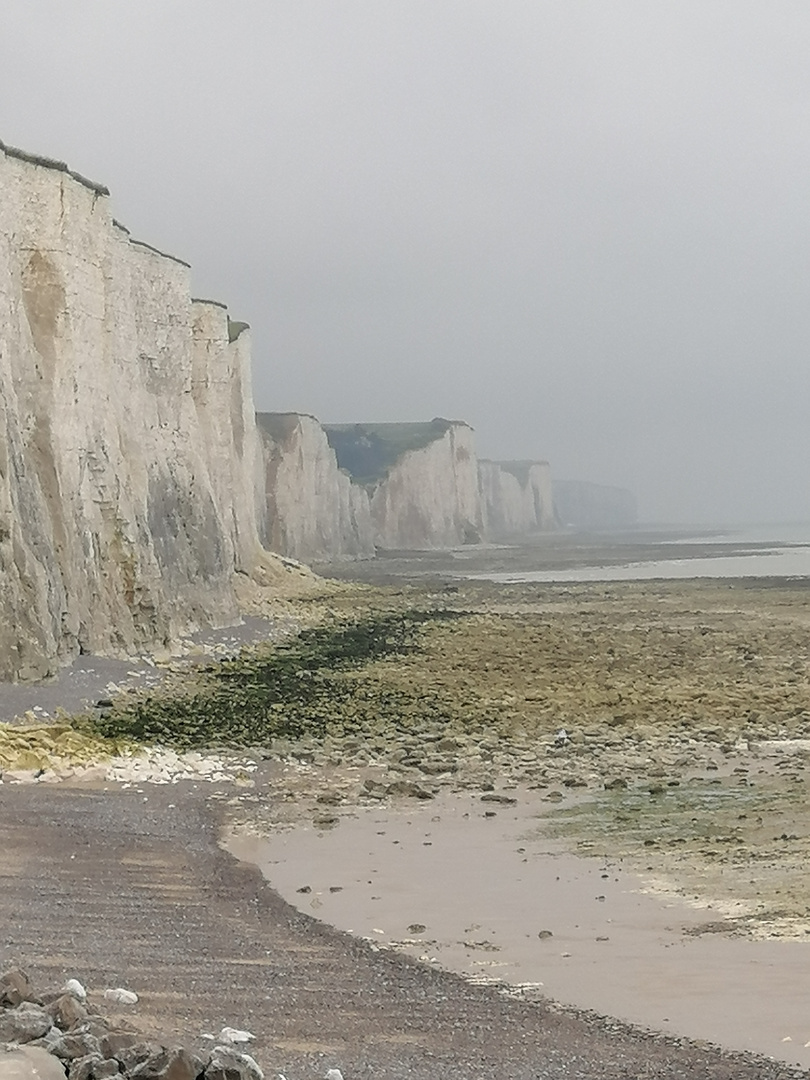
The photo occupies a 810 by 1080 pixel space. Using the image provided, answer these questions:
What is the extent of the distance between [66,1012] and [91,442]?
1967 cm

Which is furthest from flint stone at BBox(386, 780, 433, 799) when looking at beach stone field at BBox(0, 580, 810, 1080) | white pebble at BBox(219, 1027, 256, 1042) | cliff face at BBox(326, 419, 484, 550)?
cliff face at BBox(326, 419, 484, 550)

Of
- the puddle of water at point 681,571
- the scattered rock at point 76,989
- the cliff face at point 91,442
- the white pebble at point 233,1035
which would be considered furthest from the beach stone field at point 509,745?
the puddle of water at point 681,571

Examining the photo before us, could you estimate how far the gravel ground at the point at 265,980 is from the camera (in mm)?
5766

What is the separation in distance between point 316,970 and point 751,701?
40.6 feet

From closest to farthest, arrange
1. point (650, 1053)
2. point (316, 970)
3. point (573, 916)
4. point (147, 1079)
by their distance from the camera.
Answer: point (147, 1079) → point (650, 1053) → point (316, 970) → point (573, 916)

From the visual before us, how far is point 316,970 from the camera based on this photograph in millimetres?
7230

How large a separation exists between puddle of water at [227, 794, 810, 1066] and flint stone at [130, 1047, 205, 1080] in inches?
95.5

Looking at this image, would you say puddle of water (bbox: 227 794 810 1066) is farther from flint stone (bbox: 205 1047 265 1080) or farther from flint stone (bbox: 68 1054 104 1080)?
flint stone (bbox: 68 1054 104 1080)

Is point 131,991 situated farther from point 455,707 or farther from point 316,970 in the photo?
point 455,707

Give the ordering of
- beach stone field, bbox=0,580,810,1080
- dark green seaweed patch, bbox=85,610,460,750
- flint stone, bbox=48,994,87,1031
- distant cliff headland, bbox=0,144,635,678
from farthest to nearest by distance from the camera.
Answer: distant cliff headland, bbox=0,144,635,678
dark green seaweed patch, bbox=85,610,460,750
beach stone field, bbox=0,580,810,1080
flint stone, bbox=48,994,87,1031

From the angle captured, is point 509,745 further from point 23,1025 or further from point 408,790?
point 23,1025

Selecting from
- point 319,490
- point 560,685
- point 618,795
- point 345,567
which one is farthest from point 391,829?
point 319,490

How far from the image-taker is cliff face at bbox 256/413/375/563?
240ft

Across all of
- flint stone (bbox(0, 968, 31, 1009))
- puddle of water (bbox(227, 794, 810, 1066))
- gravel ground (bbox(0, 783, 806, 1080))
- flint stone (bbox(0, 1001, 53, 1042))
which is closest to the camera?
flint stone (bbox(0, 1001, 53, 1042))
